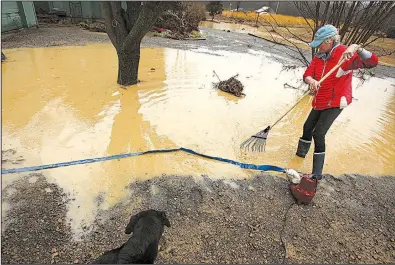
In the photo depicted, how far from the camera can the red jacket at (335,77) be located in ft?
9.44

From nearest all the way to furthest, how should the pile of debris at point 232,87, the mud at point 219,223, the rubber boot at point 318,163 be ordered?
the mud at point 219,223 → the rubber boot at point 318,163 → the pile of debris at point 232,87

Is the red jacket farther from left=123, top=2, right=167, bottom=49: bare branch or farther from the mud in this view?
left=123, top=2, right=167, bottom=49: bare branch

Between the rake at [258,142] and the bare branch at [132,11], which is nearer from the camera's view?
the rake at [258,142]

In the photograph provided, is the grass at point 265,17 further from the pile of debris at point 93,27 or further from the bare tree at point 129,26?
the bare tree at point 129,26

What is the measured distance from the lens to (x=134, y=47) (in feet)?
20.0

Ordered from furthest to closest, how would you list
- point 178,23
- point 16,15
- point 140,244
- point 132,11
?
point 178,23 < point 16,15 < point 132,11 < point 140,244

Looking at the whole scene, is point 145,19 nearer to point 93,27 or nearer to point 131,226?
point 131,226

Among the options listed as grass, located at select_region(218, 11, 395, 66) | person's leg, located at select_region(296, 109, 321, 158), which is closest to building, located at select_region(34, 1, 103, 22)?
grass, located at select_region(218, 11, 395, 66)

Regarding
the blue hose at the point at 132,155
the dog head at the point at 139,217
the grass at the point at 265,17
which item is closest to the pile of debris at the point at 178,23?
the grass at the point at 265,17

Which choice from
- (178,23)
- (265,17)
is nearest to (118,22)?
(178,23)

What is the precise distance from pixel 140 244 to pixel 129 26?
5328 millimetres

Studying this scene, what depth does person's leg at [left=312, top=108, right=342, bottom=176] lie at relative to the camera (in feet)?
10.6

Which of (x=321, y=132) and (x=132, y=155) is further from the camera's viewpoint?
(x=132, y=155)

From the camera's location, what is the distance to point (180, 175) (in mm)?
3502
